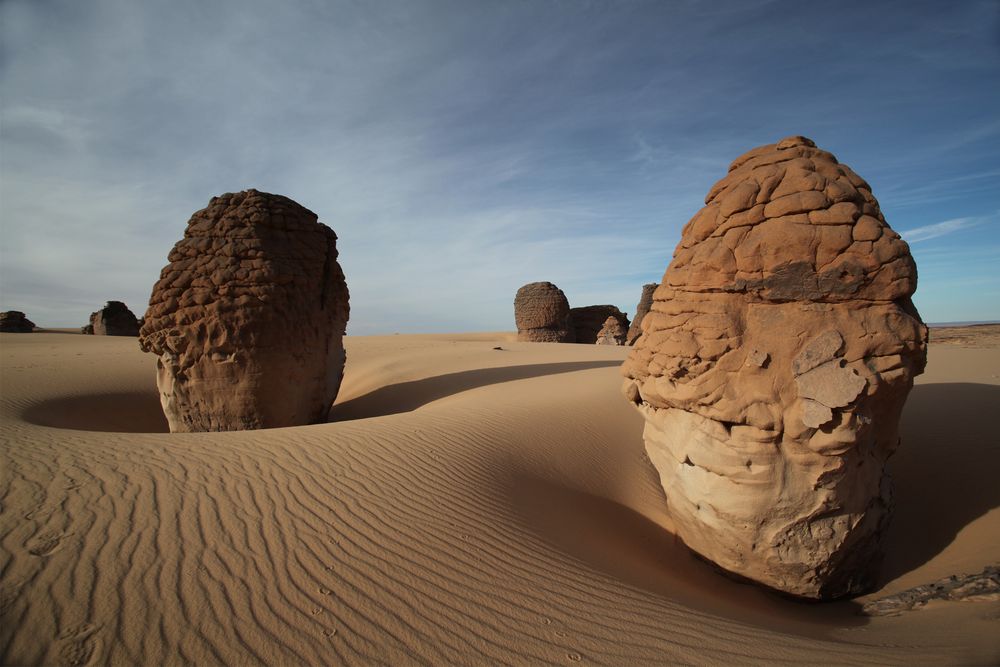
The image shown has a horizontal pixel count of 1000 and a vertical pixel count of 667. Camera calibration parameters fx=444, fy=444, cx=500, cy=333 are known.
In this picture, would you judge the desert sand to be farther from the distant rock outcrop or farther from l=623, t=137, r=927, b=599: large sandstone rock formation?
the distant rock outcrop

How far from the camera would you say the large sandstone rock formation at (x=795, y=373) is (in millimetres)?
3580

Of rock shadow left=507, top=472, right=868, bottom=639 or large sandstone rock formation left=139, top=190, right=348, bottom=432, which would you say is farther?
large sandstone rock formation left=139, top=190, right=348, bottom=432

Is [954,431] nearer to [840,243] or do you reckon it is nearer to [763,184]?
[840,243]

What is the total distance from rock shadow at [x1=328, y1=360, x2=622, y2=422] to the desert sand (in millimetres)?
3974

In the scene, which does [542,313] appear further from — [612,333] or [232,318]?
[232,318]

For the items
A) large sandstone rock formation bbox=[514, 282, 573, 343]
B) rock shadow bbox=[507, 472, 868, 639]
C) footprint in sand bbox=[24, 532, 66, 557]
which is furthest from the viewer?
large sandstone rock formation bbox=[514, 282, 573, 343]

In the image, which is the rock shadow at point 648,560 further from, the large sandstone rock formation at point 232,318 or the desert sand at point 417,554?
the large sandstone rock formation at point 232,318

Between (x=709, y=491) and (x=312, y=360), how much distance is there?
24.6 ft

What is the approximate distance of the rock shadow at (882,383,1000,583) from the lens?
444 centimetres

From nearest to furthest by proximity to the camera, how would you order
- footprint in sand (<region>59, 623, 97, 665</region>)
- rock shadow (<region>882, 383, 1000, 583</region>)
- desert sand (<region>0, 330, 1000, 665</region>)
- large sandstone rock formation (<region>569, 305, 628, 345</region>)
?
footprint in sand (<region>59, 623, 97, 665</region>)
desert sand (<region>0, 330, 1000, 665</region>)
rock shadow (<region>882, 383, 1000, 583</region>)
large sandstone rock formation (<region>569, 305, 628, 345</region>)

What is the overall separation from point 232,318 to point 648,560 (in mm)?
7464

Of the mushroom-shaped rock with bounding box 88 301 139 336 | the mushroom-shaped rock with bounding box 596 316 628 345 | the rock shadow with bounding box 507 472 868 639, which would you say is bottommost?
the rock shadow with bounding box 507 472 868 639

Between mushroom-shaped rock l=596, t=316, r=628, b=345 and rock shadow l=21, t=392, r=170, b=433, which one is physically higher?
mushroom-shaped rock l=596, t=316, r=628, b=345

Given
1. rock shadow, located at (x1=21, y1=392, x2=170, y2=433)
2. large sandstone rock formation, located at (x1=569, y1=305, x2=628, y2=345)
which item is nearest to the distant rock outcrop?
rock shadow, located at (x1=21, y1=392, x2=170, y2=433)
